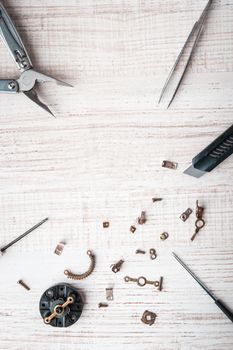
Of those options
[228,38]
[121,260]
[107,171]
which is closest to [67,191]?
[107,171]

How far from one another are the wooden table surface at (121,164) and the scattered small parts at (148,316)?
0.04 ft

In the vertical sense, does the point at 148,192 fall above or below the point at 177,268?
above

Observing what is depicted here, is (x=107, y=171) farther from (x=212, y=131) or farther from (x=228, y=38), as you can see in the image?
(x=228, y=38)

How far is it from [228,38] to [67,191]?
53cm

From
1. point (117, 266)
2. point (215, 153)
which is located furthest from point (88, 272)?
point (215, 153)

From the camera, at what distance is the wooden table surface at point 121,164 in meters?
1.20

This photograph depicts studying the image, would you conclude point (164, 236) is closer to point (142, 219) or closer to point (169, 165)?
point (142, 219)

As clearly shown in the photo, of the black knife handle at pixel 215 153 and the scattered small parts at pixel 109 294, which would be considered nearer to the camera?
the black knife handle at pixel 215 153

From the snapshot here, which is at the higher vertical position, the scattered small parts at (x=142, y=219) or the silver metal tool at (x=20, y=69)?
the silver metal tool at (x=20, y=69)

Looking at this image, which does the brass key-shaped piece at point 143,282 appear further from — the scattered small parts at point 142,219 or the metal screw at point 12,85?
the metal screw at point 12,85

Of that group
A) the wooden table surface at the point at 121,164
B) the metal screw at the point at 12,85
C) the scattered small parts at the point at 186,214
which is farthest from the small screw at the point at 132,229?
the metal screw at the point at 12,85

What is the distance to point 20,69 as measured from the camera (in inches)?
46.6

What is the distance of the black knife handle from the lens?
111 centimetres

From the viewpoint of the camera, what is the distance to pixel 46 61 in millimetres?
1211
